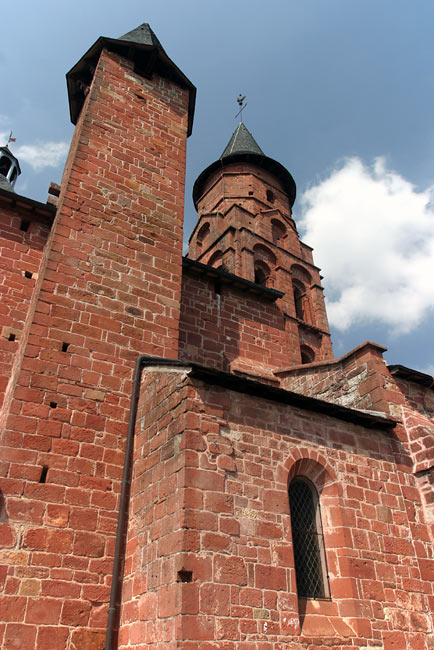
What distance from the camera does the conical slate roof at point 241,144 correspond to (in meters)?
24.1

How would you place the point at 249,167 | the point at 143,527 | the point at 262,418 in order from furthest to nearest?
the point at 249,167, the point at 262,418, the point at 143,527

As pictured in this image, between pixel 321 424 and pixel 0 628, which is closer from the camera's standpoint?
pixel 0 628

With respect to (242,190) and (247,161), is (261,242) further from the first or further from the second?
(247,161)

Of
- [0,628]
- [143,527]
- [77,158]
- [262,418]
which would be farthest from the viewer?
[77,158]

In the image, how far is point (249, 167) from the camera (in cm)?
2344

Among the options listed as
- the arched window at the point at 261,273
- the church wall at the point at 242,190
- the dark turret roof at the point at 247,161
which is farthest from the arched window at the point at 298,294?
the dark turret roof at the point at 247,161

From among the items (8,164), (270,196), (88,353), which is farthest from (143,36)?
(270,196)

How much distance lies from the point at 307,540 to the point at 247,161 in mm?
20658

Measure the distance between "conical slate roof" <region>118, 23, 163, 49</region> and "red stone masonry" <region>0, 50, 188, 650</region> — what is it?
1079 mm

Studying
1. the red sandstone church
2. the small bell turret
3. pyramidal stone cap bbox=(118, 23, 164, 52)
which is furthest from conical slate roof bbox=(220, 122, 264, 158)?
the red sandstone church

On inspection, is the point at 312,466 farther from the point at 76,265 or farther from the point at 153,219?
the point at 153,219

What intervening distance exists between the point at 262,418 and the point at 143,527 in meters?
1.83

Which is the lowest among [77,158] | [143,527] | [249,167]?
[143,527]

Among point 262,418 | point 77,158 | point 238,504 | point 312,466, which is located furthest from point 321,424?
point 77,158
